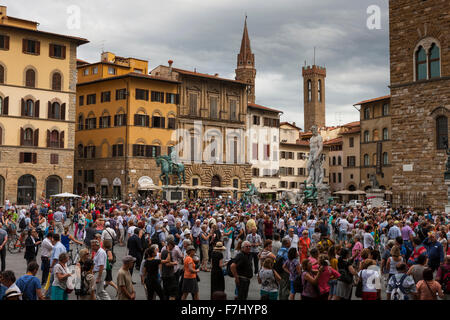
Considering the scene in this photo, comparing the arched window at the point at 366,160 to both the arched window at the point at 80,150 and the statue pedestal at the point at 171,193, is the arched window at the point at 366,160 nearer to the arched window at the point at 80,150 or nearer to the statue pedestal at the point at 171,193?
the statue pedestal at the point at 171,193

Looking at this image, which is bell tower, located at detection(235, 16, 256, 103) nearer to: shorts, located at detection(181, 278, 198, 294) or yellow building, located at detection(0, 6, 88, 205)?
yellow building, located at detection(0, 6, 88, 205)

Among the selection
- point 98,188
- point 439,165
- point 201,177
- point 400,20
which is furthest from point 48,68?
point 439,165

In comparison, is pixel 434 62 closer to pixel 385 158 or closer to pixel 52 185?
pixel 385 158

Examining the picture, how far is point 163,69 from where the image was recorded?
5109cm

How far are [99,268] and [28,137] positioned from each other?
3437cm

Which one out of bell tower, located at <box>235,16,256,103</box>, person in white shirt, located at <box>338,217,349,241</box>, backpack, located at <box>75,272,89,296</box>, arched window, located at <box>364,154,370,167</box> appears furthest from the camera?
bell tower, located at <box>235,16,256,103</box>

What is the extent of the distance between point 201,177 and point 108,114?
10963 mm

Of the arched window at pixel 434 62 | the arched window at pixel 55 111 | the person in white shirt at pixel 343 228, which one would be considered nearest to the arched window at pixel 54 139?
the arched window at pixel 55 111

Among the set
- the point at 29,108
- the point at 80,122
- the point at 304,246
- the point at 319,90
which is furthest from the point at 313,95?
the point at 304,246

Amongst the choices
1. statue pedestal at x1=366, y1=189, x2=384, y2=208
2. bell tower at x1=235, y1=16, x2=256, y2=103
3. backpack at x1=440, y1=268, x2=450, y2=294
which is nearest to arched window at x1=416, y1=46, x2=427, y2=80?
statue pedestal at x1=366, y1=189, x2=384, y2=208

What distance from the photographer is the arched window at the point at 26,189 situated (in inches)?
1567

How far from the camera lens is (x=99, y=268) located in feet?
30.8

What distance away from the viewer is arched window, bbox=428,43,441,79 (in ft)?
96.1
